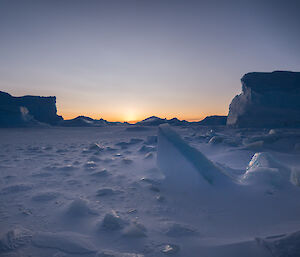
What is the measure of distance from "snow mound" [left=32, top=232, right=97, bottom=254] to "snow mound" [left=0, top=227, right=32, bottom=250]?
4 cm

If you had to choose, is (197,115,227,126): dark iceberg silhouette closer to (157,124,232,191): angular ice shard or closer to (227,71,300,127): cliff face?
(227,71,300,127): cliff face

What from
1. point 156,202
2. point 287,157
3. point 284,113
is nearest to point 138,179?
point 156,202

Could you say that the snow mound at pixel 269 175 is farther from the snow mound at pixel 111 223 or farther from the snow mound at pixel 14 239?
the snow mound at pixel 14 239

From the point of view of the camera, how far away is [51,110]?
98.7 feet

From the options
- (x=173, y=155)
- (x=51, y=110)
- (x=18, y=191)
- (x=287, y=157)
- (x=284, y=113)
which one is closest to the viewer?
(x=18, y=191)

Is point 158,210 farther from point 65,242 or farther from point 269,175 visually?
point 269,175

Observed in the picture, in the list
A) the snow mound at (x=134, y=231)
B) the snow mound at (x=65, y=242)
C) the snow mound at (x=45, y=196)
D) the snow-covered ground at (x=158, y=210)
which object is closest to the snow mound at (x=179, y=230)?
the snow-covered ground at (x=158, y=210)

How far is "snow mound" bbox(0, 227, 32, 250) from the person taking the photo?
0.83m

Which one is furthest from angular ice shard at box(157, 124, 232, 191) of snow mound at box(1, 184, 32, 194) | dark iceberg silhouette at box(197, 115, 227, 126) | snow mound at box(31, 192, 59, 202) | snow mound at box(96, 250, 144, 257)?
dark iceberg silhouette at box(197, 115, 227, 126)

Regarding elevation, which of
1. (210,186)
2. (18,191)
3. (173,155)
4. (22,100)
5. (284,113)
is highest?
(22,100)

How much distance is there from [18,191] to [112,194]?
801 mm

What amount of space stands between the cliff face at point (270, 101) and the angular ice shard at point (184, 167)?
42.4 feet

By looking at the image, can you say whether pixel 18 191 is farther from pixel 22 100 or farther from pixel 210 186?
pixel 22 100

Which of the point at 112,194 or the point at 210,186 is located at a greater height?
the point at 210,186
